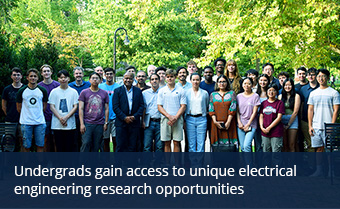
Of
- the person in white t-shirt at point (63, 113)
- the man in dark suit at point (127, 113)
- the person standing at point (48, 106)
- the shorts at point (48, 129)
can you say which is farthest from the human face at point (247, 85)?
the shorts at point (48, 129)

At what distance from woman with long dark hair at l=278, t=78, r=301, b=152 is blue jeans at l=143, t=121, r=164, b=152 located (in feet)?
Result: 8.79

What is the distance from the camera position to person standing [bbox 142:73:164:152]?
10.1m

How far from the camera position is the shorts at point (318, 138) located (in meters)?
9.59

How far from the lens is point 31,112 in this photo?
9.34 m

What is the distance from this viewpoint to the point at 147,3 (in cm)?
1437

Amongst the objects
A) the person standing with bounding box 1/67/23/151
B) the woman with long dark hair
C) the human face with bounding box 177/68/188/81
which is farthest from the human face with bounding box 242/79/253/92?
the person standing with bounding box 1/67/23/151

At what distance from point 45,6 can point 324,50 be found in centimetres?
3483

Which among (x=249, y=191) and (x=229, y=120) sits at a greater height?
(x=229, y=120)

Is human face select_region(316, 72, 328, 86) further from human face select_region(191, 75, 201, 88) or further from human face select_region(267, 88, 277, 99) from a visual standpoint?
human face select_region(191, 75, 201, 88)

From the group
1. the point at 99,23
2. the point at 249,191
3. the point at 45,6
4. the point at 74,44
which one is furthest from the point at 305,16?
the point at 45,6

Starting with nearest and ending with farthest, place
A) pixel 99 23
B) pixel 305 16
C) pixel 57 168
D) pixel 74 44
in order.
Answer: pixel 57 168 < pixel 305 16 < pixel 74 44 < pixel 99 23

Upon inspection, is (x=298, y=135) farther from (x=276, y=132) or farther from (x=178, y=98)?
(x=178, y=98)

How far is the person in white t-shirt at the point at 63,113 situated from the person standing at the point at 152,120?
1.53m

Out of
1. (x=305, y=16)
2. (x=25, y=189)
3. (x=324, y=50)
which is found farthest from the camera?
(x=324, y=50)
